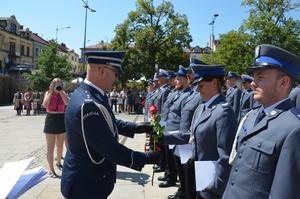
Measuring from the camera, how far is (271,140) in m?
2.34

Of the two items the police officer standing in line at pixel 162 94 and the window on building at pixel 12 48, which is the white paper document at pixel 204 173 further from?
the window on building at pixel 12 48

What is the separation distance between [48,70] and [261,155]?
33802 mm

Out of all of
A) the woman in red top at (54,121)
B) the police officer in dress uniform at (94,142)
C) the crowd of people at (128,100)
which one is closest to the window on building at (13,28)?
the crowd of people at (128,100)

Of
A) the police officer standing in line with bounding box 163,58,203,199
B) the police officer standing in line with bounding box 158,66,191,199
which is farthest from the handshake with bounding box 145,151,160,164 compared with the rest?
the police officer standing in line with bounding box 158,66,191,199

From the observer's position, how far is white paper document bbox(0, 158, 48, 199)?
89.0 inches

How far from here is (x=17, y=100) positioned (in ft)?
89.5

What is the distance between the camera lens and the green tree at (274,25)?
30.4 m

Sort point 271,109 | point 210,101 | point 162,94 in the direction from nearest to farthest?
point 271,109 < point 210,101 < point 162,94

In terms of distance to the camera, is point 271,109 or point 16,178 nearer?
point 16,178

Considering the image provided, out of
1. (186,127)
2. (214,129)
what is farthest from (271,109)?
(186,127)

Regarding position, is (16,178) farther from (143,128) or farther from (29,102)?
(29,102)

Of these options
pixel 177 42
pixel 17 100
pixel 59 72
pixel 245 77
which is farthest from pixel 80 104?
pixel 177 42

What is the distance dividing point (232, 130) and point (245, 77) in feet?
25.6

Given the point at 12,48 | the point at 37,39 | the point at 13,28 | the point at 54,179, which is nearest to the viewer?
the point at 54,179
